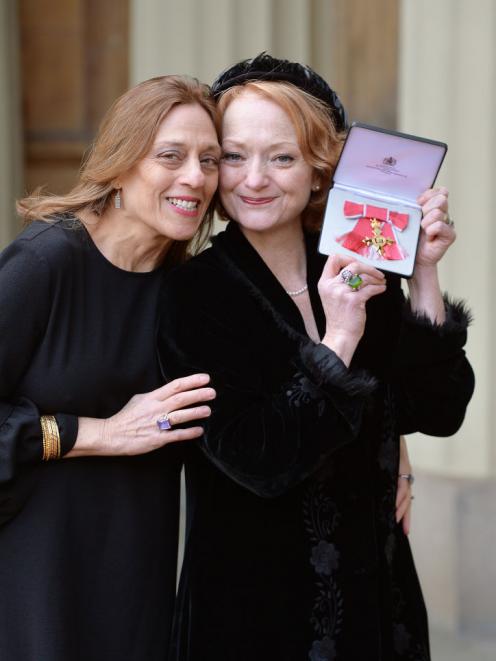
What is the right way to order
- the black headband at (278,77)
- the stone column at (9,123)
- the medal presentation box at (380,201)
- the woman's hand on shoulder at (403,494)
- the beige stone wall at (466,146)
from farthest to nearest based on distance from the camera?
the stone column at (9,123)
the beige stone wall at (466,146)
the woman's hand on shoulder at (403,494)
the black headband at (278,77)
the medal presentation box at (380,201)

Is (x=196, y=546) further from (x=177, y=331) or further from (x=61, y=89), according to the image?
(x=61, y=89)

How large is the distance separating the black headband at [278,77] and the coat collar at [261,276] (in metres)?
0.34

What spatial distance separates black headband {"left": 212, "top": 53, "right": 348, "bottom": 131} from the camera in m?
2.52

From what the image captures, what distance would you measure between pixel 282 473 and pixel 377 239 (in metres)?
Result: 0.58

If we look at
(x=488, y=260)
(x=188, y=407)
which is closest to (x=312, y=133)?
(x=188, y=407)

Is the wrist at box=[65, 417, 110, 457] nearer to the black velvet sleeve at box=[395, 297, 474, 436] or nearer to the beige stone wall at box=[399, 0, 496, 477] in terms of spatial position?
the black velvet sleeve at box=[395, 297, 474, 436]

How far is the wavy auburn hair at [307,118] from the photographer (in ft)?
8.11

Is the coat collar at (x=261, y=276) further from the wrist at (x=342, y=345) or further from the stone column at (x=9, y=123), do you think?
the stone column at (x=9, y=123)

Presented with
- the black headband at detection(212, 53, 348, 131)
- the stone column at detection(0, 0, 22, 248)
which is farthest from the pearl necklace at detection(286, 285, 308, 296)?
the stone column at detection(0, 0, 22, 248)

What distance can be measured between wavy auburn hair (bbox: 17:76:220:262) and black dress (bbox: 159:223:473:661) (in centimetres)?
27

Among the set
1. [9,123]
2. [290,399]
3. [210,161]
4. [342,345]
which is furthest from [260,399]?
[9,123]

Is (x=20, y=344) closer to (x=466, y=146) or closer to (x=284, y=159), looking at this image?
(x=284, y=159)

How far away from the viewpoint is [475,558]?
4520mm

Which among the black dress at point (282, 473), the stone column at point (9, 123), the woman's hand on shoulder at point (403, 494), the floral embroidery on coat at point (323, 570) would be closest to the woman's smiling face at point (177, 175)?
the black dress at point (282, 473)
